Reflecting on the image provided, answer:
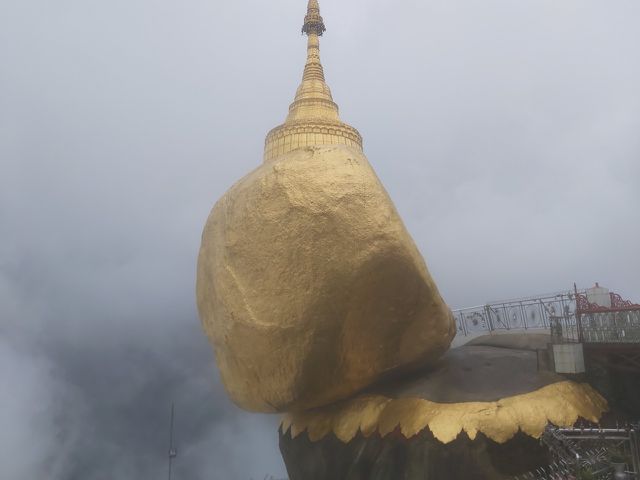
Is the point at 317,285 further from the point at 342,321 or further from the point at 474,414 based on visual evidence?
the point at 474,414

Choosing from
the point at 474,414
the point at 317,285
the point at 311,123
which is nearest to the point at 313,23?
the point at 311,123

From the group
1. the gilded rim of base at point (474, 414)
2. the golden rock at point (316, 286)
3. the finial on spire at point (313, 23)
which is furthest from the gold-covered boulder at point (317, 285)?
the finial on spire at point (313, 23)

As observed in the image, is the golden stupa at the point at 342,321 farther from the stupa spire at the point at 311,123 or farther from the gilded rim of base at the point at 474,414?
the stupa spire at the point at 311,123

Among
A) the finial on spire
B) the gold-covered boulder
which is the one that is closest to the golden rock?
the gold-covered boulder

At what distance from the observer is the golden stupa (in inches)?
331

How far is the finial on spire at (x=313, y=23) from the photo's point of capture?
18094 mm

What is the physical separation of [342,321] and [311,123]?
7146mm

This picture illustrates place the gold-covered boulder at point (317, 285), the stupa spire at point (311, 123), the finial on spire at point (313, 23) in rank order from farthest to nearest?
1. the finial on spire at point (313, 23)
2. the stupa spire at point (311, 123)
3. the gold-covered boulder at point (317, 285)

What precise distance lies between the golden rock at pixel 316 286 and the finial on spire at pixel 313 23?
33.7ft

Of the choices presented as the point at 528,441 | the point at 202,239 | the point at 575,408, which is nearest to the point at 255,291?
the point at 202,239

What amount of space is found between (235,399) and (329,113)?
27.4ft

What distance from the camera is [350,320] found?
8.80 meters

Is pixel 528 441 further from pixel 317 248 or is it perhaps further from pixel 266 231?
pixel 266 231

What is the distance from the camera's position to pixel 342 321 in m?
8.71
